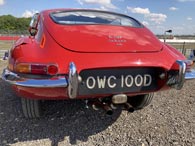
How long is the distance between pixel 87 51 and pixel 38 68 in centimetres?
56

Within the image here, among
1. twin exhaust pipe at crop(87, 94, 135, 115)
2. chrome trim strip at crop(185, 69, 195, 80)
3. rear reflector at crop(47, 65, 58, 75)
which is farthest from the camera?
chrome trim strip at crop(185, 69, 195, 80)

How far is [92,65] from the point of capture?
2.45 metres

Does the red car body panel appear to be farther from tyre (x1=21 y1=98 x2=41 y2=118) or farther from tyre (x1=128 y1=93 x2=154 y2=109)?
tyre (x1=128 y1=93 x2=154 y2=109)

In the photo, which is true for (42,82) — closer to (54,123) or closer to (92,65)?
(92,65)

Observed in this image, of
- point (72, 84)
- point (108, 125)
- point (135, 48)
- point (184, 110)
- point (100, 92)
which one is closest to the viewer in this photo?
point (72, 84)

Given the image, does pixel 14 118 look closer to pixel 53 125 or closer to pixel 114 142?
pixel 53 125

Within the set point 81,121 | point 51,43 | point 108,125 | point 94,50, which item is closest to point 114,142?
point 108,125

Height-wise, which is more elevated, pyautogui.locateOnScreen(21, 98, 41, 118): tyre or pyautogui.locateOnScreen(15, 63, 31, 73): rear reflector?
pyautogui.locateOnScreen(15, 63, 31, 73): rear reflector

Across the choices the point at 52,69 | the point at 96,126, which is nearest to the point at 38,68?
the point at 52,69

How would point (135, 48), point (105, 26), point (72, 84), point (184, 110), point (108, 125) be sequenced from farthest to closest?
1. point (184, 110)
2. point (108, 125)
3. point (105, 26)
4. point (135, 48)
5. point (72, 84)

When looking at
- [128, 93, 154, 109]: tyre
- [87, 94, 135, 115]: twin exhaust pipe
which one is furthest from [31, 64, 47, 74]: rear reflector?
[128, 93, 154, 109]: tyre

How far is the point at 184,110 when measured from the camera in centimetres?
382

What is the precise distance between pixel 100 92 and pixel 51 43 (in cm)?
→ 80

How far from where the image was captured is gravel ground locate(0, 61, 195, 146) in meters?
2.86
